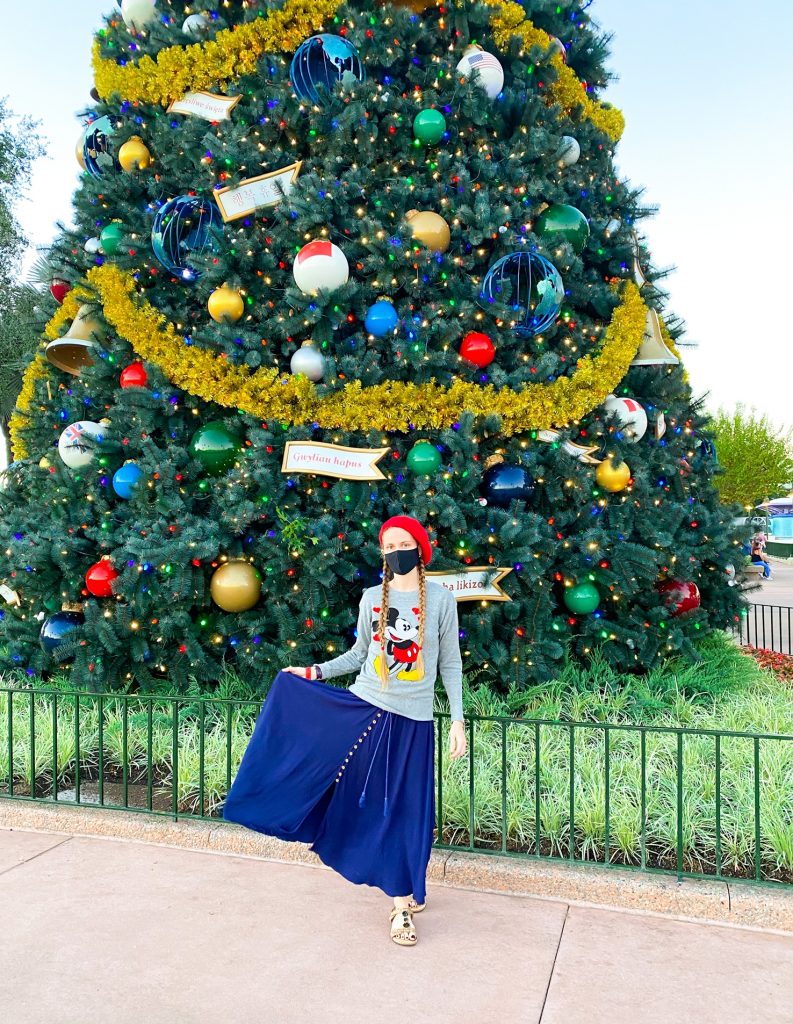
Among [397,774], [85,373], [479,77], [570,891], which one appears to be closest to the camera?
[397,774]

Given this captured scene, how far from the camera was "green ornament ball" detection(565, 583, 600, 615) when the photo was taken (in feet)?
20.1

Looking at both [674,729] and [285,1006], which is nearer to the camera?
[285,1006]

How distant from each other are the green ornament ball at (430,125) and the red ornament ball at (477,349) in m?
1.59

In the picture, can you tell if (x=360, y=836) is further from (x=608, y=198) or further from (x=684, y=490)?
(x=608, y=198)

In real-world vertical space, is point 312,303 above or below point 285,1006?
above

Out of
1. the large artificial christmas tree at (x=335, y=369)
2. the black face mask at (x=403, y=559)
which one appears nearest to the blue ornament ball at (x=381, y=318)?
the large artificial christmas tree at (x=335, y=369)

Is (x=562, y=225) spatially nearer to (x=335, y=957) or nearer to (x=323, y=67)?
(x=323, y=67)

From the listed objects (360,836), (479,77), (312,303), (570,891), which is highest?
(479,77)

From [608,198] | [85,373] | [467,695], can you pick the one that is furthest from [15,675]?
[608,198]

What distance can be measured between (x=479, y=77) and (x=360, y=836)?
18.7 feet

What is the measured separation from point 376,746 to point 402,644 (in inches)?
18.4

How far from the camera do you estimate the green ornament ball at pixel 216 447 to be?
20.0 feet

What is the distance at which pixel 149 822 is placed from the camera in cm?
450

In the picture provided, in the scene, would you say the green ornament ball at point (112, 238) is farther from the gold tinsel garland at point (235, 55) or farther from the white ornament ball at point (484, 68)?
the white ornament ball at point (484, 68)
